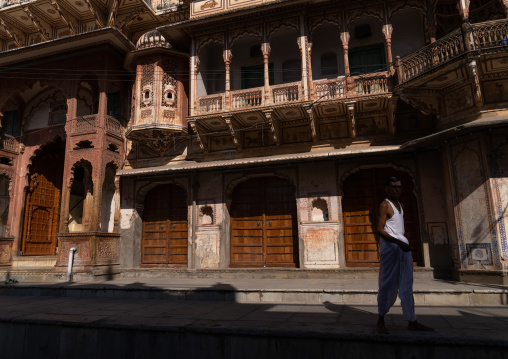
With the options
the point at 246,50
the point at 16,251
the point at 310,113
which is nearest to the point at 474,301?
the point at 310,113

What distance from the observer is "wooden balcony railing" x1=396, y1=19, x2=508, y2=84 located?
842cm

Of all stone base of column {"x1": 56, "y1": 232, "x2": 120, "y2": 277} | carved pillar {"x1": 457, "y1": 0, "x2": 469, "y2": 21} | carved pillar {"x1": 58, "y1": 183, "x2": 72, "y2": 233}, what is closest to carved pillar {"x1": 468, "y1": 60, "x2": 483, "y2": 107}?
carved pillar {"x1": 457, "y1": 0, "x2": 469, "y2": 21}

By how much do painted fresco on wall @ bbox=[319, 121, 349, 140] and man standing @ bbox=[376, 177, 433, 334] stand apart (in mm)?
7392

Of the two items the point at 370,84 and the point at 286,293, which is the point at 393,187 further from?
the point at 370,84

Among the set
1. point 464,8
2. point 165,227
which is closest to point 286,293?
point 165,227

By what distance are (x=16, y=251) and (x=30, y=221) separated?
1.41 m

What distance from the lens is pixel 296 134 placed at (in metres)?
12.0

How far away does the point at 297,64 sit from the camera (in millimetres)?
12758

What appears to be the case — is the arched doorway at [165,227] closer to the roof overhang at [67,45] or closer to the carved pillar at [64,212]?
the carved pillar at [64,212]

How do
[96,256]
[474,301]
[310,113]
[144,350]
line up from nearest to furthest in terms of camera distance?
[144,350] < [474,301] < [310,113] < [96,256]

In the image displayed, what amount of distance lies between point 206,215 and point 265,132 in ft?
12.1

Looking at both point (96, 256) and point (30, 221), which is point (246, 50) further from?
point (30, 221)

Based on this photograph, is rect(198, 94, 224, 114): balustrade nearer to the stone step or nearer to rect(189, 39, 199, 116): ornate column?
rect(189, 39, 199, 116): ornate column

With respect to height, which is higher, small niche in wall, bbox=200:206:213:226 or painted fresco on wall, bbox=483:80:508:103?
painted fresco on wall, bbox=483:80:508:103
